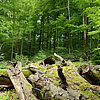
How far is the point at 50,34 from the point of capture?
2022 centimetres

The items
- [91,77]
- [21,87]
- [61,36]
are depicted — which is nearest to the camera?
[21,87]

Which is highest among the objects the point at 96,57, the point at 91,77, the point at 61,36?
the point at 61,36

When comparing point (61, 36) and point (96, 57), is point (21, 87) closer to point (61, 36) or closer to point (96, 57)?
point (96, 57)

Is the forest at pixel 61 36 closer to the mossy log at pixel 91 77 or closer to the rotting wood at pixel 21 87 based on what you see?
the mossy log at pixel 91 77

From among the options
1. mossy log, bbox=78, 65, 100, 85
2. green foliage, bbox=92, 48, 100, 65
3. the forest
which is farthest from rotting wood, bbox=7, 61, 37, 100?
green foliage, bbox=92, 48, 100, 65

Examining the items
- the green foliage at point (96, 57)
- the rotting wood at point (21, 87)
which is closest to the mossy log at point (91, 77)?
the rotting wood at point (21, 87)

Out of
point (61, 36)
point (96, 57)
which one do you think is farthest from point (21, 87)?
point (61, 36)

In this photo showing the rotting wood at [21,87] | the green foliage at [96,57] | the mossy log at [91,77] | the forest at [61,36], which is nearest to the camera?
the rotting wood at [21,87]

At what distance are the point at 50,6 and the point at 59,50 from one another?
924cm

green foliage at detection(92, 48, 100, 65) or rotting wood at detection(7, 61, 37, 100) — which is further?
green foliage at detection(92, 48, 100, 65)

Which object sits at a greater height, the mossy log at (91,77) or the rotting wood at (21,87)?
the mossy log at (91,77)

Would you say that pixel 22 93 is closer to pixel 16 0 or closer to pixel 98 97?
pixel 98 97

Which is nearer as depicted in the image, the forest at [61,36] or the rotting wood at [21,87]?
the rotting wood at [21,87]

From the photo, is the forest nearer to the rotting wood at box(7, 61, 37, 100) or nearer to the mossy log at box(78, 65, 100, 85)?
the mossy log at box(78, 65, 100, 85)
